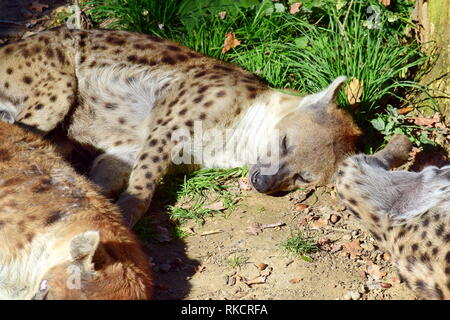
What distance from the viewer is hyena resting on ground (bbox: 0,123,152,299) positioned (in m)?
3.79

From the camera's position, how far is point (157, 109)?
623cm

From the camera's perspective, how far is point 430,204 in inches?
199

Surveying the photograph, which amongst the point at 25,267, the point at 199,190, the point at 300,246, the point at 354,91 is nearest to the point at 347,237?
the point at 300,246

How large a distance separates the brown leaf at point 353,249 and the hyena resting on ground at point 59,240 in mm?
1590

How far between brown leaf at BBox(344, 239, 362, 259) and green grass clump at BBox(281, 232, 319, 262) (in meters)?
0.23

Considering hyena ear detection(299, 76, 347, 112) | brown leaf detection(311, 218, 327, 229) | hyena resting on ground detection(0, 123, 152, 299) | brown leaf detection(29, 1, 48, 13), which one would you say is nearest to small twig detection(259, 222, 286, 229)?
brown leaf detection(311, 218, 327, 229)

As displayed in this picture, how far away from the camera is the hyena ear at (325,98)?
234 inches

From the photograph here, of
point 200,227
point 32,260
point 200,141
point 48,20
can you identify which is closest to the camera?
point 32,260

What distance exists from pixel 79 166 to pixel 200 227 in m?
1.32

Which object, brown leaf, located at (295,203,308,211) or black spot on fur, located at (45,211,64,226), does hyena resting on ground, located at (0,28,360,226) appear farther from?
black spot on fur, located at (45,211,64,226)

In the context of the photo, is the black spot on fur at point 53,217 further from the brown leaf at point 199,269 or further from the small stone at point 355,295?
the small stone at point 355,295

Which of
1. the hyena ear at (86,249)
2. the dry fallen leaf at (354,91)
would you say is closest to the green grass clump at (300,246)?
the dry fallen leaf at (354,91)

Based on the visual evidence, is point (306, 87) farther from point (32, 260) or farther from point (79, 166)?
point (32, 260)

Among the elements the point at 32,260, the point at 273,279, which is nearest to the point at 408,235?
the point at 273,279
